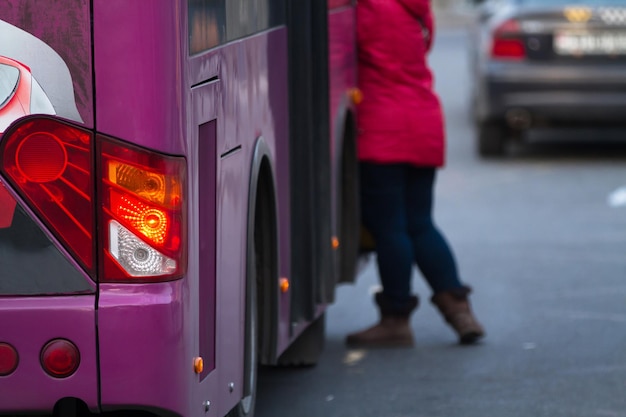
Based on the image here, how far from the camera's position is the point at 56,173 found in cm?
418

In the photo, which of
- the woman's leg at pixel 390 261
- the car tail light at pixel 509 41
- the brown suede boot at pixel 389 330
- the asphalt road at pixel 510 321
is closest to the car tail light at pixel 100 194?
the asphalt road at pixel 510 321

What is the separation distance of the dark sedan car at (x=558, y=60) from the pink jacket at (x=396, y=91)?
6.99 m

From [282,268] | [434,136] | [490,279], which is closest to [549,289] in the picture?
[490,279]

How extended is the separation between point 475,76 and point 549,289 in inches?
300

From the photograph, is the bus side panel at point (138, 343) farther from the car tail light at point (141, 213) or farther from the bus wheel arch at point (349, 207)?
the bus wheel arch at point (349, 207)

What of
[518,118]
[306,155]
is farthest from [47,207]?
[518,118]

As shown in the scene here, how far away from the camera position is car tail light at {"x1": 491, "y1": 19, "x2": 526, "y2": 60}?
14406 millimetres

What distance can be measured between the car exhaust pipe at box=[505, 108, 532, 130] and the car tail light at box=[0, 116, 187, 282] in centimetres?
1069

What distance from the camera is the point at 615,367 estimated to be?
23.4 ft

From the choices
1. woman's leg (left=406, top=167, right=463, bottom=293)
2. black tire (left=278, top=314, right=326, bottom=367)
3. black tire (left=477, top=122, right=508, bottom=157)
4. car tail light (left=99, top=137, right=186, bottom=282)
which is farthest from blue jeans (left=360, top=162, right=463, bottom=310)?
black tire (left=477, top=122, right=508, bottom=157)

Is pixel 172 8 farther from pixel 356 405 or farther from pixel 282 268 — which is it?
pixel 356 405

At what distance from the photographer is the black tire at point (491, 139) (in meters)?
15.4

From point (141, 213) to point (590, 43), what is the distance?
35.0ft

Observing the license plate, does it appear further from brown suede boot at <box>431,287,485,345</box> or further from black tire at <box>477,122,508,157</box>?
brown suede boot at <box>431,287,485,345</box>
